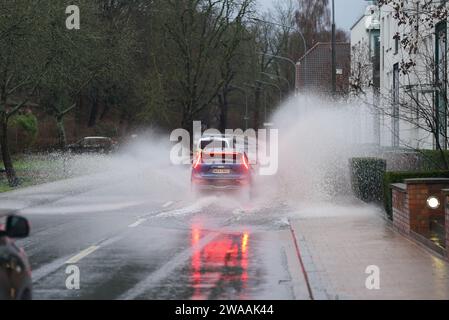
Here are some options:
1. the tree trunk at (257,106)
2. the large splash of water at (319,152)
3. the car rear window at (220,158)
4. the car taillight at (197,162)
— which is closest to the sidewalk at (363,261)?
the car rear window at (220,158)

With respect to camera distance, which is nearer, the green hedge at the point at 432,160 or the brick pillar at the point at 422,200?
the brick pillar at the point at 422,200

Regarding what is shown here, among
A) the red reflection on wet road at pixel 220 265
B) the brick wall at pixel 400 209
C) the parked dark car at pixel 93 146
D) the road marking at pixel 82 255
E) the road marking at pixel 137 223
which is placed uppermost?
the parked dark car at pixel 93 146

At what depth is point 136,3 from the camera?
218 ft

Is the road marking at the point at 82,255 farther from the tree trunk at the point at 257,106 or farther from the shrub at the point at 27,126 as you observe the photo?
the tree trunk at the point at 257,106

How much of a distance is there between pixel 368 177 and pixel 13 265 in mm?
16815

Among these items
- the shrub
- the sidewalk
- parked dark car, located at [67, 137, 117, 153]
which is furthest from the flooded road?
parked dark car, located at [67, 137, 117, 153]

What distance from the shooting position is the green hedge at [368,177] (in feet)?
73.3

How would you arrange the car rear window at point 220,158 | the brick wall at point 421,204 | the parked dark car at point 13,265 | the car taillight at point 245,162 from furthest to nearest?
the car taillight at point 245,162 → the car rear window at point 220,158 → the brick wall at point 421,204 → the parked dark car at point 13,265

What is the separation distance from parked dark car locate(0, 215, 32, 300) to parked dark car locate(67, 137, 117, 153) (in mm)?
43281

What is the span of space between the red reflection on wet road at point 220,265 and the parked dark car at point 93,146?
3408 centimetres

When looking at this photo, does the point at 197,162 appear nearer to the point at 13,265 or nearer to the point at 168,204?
the point at 168,204

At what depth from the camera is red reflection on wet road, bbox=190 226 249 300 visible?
1094 cm

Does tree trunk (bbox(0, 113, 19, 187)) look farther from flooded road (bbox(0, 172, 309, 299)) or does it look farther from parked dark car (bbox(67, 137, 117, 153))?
parked dark car (bbox(67, 137, 117, 153))
